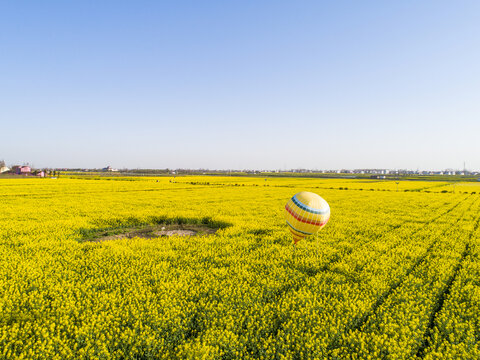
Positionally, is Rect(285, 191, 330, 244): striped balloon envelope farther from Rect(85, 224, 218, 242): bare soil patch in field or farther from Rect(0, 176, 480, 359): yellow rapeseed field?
Rect(85, 224, 218, 242): bare soil patch in field

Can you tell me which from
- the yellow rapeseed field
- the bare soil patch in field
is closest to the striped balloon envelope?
the yellow rapeseed field

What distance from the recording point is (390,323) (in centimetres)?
624

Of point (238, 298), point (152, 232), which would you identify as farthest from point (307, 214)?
point (152, 232)

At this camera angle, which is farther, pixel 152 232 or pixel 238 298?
pixel 152 232

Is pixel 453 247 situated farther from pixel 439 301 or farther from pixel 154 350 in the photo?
pixel 154 350

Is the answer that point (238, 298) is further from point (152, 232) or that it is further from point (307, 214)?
point (152, 232)

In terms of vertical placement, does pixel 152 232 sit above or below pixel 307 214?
below

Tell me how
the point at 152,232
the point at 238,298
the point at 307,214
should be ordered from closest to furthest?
the point at 238,298, the point at 307,214, the point at 152,232

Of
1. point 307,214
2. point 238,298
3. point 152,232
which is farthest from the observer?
point 152,232

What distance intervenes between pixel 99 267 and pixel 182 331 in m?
5.45

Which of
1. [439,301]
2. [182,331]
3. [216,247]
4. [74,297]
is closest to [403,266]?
[439,301]

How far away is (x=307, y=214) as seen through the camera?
10062 mm

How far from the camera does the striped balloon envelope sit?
10070 millimetres

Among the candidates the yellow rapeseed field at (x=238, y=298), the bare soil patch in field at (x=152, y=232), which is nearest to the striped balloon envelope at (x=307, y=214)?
the yellow rapeseed field at (x=238, y=298)
